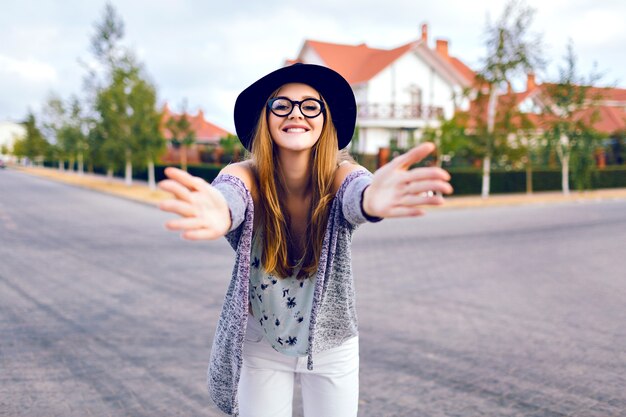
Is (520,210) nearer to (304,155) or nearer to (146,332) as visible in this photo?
(146,332)

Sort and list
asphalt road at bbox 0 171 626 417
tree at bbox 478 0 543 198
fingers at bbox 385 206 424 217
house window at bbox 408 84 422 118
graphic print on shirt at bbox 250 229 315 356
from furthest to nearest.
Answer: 1. house window at bbox 408 84 422 118
2. tree at bbox 478 0 543 198
3. asphalt road at bbox 0 171 626 417
4. graphic print on shirt at bbox 250 229 315 356
5. fingers at bbox 385 206 424 217

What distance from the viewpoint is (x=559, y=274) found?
7.95 m

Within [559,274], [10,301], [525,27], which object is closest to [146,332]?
[10,301]

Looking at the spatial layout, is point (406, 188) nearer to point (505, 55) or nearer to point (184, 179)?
point (184, 179)

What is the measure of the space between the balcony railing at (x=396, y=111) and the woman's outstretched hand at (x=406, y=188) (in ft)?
109

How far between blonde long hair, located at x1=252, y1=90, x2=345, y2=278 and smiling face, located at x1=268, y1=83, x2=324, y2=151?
37 mm

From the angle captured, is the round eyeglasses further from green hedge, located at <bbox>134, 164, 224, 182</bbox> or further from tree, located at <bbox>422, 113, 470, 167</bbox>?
green hedge, located at <bbox>134, 164, 224, 182</bbox>

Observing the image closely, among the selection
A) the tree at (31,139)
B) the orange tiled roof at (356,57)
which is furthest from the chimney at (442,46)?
the tree at (31,139)

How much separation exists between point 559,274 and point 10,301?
6896 mm

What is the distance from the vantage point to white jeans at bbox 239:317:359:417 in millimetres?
2125

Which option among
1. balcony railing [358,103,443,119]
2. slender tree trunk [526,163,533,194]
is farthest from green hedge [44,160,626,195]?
balcony railing [358,103,443,119]

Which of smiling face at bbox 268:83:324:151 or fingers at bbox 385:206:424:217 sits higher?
smiling face at bbox 268:83:324:151

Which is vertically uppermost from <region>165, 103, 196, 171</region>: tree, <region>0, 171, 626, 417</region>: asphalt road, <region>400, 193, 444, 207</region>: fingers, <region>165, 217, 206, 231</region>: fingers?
<region>165, 103, 196, 171</region>: tree

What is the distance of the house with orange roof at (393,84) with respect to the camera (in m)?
34.8
